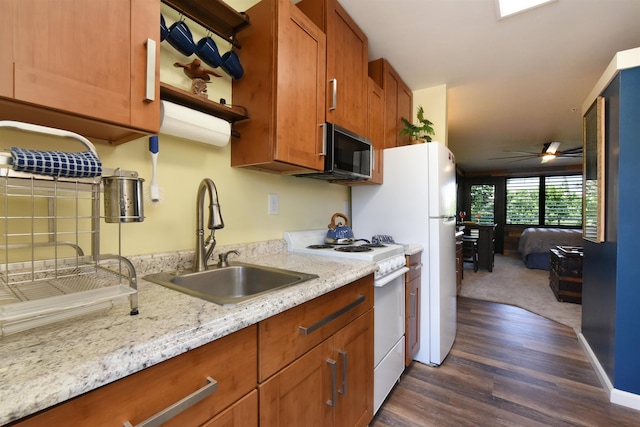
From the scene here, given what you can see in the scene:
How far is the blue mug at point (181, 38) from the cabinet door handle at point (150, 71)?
1.22 feet

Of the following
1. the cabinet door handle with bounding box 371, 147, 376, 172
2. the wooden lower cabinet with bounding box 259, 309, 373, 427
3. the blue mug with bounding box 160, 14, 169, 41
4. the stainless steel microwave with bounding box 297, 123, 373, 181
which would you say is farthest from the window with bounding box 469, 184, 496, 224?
the blue mug with bounding box 160, 14, 169, 41

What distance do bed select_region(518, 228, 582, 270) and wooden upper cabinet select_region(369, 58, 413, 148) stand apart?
441 centimetres

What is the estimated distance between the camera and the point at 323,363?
3.43ft

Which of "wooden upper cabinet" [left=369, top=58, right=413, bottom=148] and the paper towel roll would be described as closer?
the paper towel roll

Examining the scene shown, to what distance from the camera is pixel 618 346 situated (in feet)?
5.56

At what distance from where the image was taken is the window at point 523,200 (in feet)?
24.5

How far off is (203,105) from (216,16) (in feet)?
1.56

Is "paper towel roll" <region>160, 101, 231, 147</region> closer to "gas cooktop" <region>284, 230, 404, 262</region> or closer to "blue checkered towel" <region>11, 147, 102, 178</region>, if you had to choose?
"blue checkered towel" <region>11, 147, 102, 178</region>

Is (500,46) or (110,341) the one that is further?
(500,46)

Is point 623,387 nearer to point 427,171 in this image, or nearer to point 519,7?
point 427,171

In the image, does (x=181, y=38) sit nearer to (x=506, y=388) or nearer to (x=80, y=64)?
(x=80, y=64)

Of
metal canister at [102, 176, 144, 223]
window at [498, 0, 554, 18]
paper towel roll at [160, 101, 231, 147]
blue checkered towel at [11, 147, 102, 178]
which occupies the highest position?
window at [498, 0, 554, 18]

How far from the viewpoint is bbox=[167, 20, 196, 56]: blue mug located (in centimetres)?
116

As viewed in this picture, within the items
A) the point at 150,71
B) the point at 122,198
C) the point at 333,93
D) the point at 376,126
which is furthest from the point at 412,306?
the point at 150,71
